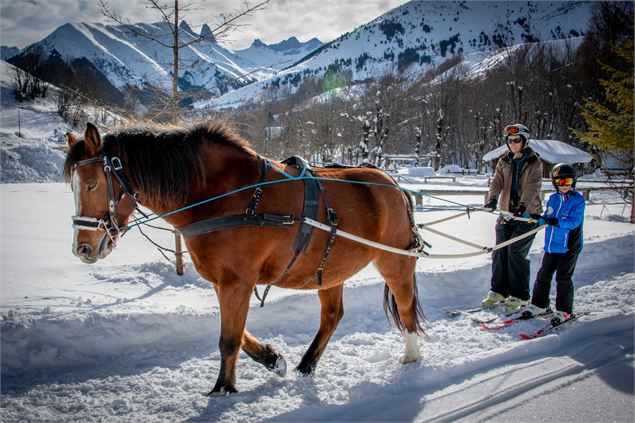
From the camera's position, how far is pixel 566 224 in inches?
159

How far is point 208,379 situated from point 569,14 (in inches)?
8397

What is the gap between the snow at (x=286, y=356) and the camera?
2.66 m

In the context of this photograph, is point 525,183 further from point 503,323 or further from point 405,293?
point 405,293

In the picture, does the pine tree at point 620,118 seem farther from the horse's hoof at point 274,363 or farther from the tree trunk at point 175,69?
the horse's hoof at point 274,363

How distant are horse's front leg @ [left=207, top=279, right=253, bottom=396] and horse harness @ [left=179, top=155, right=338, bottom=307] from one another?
0.96 feet

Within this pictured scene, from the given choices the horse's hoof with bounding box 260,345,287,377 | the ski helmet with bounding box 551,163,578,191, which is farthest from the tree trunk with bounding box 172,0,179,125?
the ski helmet with bounding box 551,163,578,191

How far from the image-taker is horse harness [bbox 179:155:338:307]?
2.62 m

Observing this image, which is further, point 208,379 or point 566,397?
point 208,379

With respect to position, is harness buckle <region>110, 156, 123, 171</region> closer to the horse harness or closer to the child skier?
the horse harness

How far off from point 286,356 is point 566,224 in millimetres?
3245

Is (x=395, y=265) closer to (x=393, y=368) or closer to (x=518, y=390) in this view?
(x=393, y=368)

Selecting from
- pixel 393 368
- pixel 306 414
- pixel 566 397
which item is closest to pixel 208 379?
pixel 306 414

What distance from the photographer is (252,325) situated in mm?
4281

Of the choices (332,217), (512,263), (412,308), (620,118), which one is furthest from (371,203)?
(620,118)
